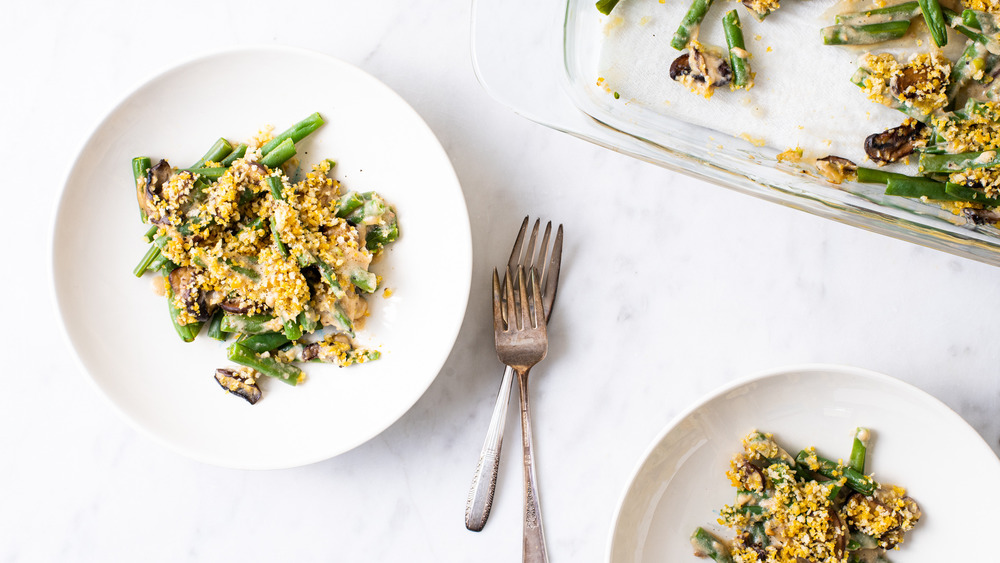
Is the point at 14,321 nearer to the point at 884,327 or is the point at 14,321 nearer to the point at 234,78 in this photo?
the point at 234,78

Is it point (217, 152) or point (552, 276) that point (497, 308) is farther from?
point (217, 152)

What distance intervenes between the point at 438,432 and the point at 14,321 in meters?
1.02

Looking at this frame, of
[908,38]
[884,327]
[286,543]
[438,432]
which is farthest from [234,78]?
[884,327]

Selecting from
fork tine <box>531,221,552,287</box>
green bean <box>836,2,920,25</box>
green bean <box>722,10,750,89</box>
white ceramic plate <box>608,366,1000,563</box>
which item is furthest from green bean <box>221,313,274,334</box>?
green bean <box>836,2,920,25</box>

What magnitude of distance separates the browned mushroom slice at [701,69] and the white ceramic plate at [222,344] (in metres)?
0.51

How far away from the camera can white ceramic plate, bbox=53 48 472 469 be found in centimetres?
145

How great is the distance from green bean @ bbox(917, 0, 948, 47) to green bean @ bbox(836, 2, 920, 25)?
0.10 feet

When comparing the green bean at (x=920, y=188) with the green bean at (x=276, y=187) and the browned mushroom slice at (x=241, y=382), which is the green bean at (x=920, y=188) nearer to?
the green bean at (x=276, y=187)

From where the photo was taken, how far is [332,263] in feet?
4.66

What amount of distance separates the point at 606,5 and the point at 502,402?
2.83 feet

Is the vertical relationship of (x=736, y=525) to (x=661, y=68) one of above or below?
below

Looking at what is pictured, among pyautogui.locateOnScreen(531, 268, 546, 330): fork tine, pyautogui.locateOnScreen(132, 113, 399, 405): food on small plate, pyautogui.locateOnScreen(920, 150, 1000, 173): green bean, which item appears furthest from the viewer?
pyautogui.locateOnScreen(531, 268, 546, 330): fork tine

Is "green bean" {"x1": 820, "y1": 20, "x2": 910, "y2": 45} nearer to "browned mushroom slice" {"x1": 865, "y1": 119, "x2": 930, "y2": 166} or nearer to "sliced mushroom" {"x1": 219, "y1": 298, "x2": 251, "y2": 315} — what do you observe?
"browned mushroom slice" {"x1": 865, "y1": 119, "x2": 930, "y2": 166}

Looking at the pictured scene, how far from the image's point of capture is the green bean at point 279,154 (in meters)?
1.43
